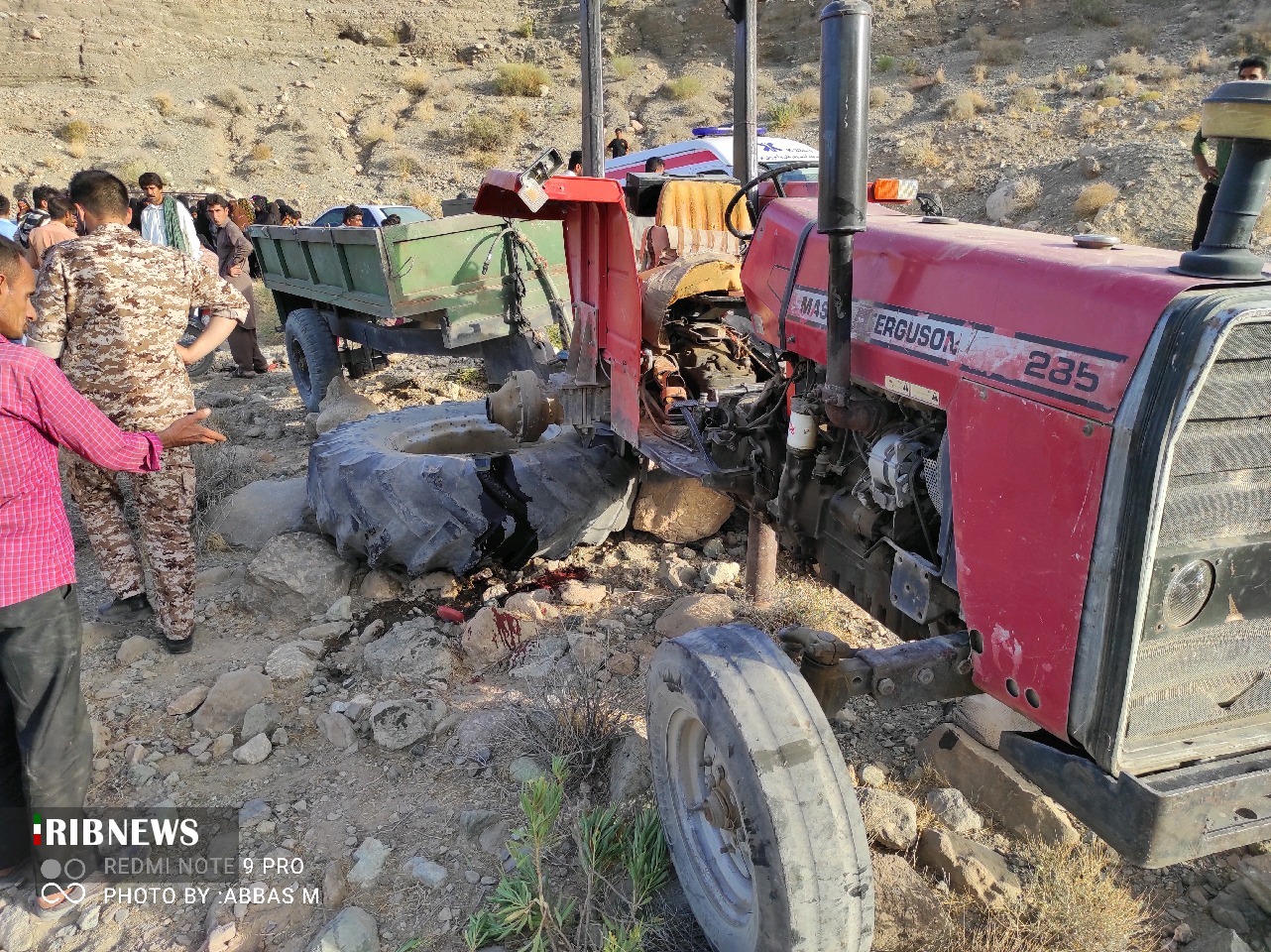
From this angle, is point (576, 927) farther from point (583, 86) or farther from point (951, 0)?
point (951, 0)

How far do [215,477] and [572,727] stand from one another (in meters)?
3.89

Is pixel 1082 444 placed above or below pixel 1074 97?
below

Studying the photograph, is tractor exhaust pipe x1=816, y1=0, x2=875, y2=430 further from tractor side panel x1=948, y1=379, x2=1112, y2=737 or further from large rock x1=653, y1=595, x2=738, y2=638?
large rock x1=653, y1=595, x2=738, y2=638

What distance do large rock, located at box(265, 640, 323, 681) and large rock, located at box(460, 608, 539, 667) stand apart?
25.2 inches

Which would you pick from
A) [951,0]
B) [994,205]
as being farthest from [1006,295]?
[951,0]

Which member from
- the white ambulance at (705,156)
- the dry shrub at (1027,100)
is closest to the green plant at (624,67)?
the dry shrub at (1027,100)

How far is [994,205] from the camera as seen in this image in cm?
1229

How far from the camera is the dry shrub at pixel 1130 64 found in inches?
646

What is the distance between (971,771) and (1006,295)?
1.68 m

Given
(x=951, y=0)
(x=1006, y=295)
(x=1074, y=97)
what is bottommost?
(x=1006, y=295)

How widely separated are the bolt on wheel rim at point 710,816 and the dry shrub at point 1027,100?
16598 mm

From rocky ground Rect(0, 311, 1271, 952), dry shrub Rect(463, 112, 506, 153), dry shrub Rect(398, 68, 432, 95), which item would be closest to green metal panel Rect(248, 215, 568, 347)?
rocky ground Rect(0, 311, 1271, 952)

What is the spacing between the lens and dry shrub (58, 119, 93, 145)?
20.8 metres

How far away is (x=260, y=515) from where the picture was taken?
499 cm
